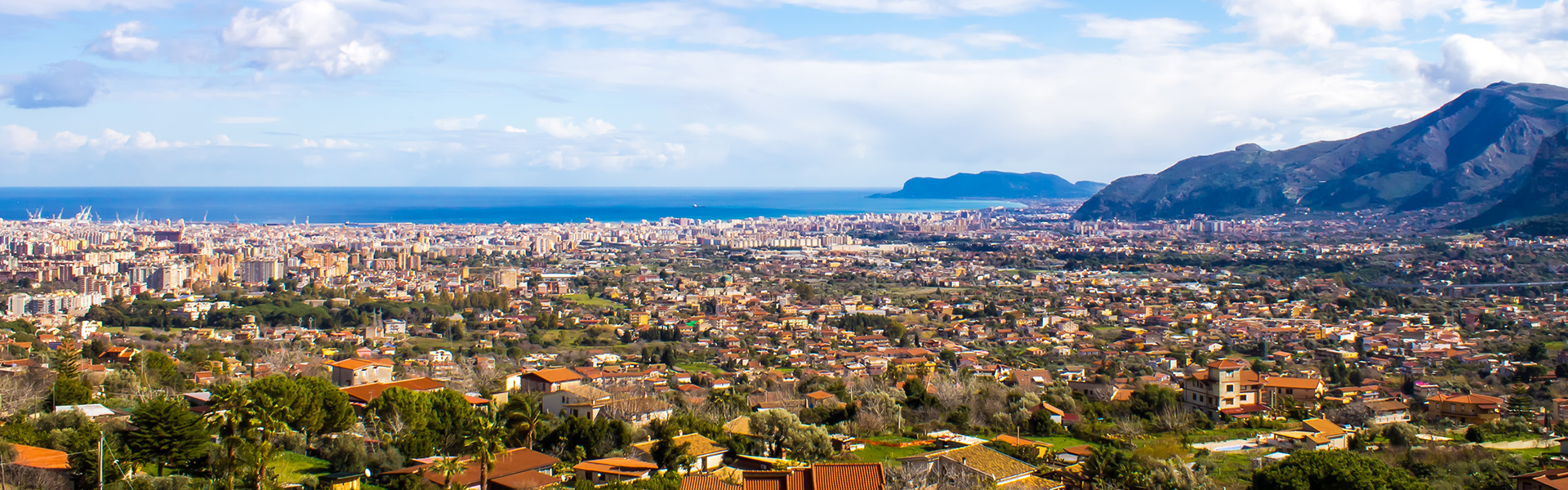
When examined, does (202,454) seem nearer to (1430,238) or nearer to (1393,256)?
(1393,256)

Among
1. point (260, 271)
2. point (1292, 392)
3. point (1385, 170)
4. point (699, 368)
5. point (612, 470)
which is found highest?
point (1385, 170)

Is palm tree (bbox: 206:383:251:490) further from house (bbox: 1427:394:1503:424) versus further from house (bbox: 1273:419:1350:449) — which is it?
house (bbox: 1427:394:1503:424)

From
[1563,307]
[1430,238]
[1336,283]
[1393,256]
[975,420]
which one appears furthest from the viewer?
[1430,238]

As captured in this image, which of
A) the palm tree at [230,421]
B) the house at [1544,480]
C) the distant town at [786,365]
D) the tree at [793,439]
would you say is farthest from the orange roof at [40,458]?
the house at [1544,480]

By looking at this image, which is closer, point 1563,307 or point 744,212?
point 1563,307

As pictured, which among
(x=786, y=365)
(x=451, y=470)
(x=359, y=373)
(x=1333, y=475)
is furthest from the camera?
(x=786, y=365)

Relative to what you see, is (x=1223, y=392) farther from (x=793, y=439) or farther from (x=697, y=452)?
(x=697, y=452)

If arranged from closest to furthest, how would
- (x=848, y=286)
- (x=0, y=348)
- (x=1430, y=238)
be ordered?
(x=0, y=348), (x=848, y=286), (x=1430, y=238)

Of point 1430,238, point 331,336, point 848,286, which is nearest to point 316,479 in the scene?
point 331,336

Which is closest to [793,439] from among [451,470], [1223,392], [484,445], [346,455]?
[484,445]
